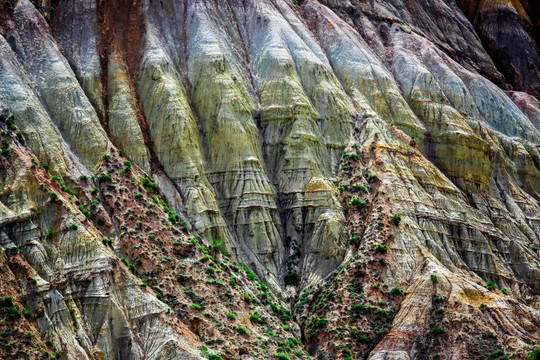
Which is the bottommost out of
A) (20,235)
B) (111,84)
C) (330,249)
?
(330,249)

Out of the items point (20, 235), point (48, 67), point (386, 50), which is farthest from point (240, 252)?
point (386, 50)

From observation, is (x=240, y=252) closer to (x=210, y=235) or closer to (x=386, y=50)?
(x=210, y=235)

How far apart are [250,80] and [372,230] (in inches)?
842

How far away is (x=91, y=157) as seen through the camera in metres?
59.5

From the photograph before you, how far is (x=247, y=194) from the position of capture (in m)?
64.1

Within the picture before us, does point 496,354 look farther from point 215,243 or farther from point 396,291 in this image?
point 215,243

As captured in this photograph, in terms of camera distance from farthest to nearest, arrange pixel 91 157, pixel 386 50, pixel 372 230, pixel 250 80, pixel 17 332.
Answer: pixel 386 50 → pixel 250 80 → pixel 372 230 → pixel 91 157 → pixel 17 332

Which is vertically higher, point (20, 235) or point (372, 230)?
point (20, 235)

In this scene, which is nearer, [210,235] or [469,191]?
[210,235]

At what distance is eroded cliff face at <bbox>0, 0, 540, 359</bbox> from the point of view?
5075cm

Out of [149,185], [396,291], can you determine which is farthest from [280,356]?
[149,185]

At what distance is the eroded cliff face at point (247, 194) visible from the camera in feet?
167

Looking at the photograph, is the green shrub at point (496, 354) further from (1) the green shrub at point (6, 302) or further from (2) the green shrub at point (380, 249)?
(1) the green shrub at point (6, 302)

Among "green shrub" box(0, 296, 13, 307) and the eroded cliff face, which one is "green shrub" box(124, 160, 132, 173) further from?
"green shrub" box(0, 296, 13, 307)
